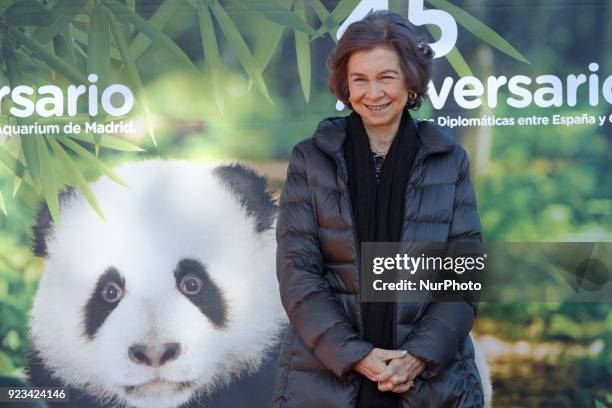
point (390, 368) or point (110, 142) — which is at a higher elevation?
point (110, 142)

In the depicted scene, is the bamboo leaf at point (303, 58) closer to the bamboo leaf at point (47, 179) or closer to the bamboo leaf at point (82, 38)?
the bamboo leaf at point (82, 38)

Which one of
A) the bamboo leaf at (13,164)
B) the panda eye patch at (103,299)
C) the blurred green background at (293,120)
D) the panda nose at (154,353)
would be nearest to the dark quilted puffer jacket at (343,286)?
the blurred green background at (293,120)

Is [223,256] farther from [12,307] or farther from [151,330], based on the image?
[12,307]

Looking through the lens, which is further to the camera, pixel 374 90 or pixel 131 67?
pixel 131 67

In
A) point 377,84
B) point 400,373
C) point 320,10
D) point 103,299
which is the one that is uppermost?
point 320,10

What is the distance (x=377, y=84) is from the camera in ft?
6.28

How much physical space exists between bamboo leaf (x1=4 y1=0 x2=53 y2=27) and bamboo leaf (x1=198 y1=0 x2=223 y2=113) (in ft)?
1.71

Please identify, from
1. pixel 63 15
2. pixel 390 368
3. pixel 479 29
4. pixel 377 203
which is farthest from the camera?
pixel 63 15

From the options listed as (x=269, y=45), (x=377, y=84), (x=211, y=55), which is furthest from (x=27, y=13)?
(x=377, y=84)

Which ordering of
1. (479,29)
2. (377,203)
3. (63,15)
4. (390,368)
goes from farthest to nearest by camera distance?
(63,15), (479,29), (377,203), (390,368)

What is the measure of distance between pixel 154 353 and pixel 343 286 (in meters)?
1.08

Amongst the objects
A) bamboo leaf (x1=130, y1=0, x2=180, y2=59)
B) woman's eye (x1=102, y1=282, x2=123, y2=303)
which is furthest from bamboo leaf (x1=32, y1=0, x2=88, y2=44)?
woman's eye (x1=102, y1=282, x2=123, y2=303)

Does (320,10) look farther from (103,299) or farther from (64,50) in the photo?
(103,299)

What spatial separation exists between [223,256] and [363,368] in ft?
3.47
